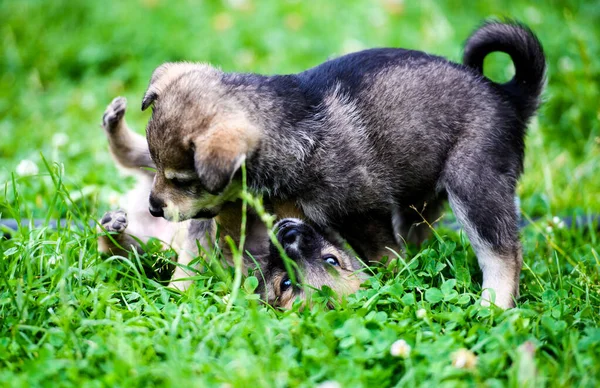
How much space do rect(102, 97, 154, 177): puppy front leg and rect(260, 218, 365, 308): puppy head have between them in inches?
42.7

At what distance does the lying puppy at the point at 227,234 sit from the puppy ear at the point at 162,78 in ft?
1.78

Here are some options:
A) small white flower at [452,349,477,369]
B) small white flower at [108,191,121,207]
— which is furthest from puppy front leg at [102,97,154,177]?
small white flower at [452,349,477,369]

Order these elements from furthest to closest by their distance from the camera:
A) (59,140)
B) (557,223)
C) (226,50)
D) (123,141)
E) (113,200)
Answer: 1. (226,50)
2. (59,140)
3. (113,200)
4. (123,141)
5. (557,223)

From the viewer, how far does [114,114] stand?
3789 mm

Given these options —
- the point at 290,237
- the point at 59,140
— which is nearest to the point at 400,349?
the point at 290,237

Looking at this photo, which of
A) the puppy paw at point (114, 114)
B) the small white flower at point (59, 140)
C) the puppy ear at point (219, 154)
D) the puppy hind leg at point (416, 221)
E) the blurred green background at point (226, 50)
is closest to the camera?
the puppy ear at point (219, 154)

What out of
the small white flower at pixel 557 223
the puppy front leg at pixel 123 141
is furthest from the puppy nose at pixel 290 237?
the small white flower at pixel 557 223

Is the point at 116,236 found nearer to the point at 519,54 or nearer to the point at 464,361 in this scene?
the point at 464,361

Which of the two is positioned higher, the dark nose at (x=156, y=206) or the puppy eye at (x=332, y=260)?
the dark nose at (x=156, y=206)

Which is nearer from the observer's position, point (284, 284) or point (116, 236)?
point (284, 284)

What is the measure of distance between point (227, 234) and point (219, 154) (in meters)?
0.89

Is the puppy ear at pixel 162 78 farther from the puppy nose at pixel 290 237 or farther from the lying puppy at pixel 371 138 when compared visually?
the puppy nose at pixel 290 237

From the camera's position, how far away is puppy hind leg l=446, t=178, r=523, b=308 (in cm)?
315

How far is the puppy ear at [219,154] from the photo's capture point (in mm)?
2670
